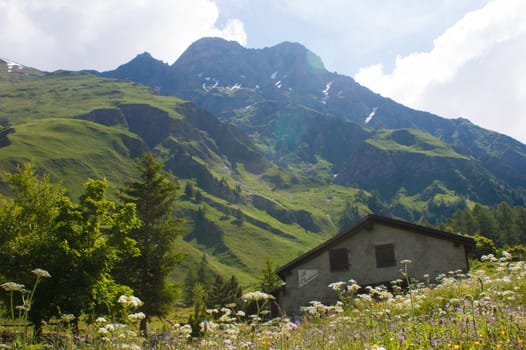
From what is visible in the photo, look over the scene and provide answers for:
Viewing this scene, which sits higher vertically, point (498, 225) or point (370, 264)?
point (498, 225)

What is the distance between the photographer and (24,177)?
33.8m

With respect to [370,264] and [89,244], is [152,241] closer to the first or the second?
[89,244]

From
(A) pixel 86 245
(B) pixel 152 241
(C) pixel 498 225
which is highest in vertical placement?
(C) pixel 498 225

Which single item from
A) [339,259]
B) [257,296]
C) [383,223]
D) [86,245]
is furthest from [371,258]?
[257,296]

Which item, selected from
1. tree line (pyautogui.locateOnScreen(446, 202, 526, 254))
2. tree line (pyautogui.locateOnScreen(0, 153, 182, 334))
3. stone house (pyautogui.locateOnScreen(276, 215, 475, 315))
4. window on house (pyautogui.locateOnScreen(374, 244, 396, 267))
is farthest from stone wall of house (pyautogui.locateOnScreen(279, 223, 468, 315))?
tree line (pyautogui.locateOnScreen(446, 202, 526, 254))

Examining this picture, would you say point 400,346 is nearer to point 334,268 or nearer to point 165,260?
point 334,268

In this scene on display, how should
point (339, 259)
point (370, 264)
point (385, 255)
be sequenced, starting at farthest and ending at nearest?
point (339, 259)
point (370, 264)
point (385, 255)

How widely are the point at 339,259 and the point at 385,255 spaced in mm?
3630

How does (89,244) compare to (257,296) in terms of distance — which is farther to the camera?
(89,244)

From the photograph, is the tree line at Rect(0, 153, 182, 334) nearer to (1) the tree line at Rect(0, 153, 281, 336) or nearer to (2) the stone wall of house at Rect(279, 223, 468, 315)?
(1) the tree line at Rect(0, 153, 281, 336)

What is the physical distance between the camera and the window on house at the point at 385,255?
33.6 m

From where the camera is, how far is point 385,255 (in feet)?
111

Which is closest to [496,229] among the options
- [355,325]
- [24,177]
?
[24,177]

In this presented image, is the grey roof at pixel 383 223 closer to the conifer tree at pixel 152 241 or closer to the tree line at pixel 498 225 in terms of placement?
the conifer tree at pixel 152 241
